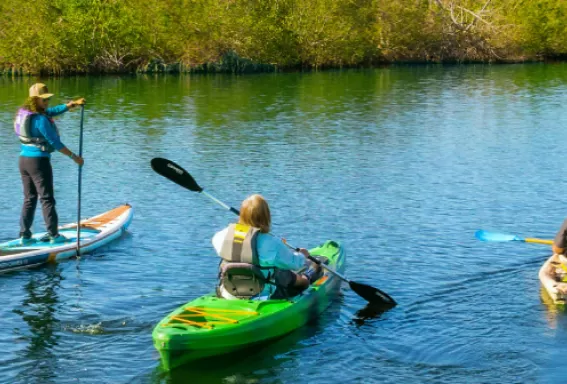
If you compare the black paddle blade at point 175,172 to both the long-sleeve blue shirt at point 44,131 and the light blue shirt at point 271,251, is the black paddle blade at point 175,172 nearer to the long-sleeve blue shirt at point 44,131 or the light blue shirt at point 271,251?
the long-sleeve blue shirt at point 44,131

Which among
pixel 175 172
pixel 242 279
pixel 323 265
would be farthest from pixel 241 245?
pixel 175 172

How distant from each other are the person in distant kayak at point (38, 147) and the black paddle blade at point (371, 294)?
13.4ft

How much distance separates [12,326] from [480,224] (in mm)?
7495

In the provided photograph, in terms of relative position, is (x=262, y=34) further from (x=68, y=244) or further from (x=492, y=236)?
(x=492, y=236)

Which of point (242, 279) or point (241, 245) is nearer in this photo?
point (241, 245)

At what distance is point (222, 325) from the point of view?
7988mm

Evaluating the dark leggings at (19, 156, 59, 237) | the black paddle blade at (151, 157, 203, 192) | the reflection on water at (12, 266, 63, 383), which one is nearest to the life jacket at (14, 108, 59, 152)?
the dark leggings at (19, 156, 59, 237)

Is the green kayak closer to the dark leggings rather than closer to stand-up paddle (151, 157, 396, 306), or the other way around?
stand-up paddle (151, 157, 396, 306)

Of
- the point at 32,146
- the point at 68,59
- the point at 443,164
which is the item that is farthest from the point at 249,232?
the point at 68,59

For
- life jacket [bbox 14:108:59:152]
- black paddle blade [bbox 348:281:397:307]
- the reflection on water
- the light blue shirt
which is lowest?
the reflection on water

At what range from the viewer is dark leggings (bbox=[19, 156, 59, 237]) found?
11.2 metres

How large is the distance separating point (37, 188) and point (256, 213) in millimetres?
4290

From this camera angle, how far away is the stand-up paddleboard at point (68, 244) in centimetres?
1109

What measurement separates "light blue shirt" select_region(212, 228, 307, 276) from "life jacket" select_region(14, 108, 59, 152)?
12.5ft
